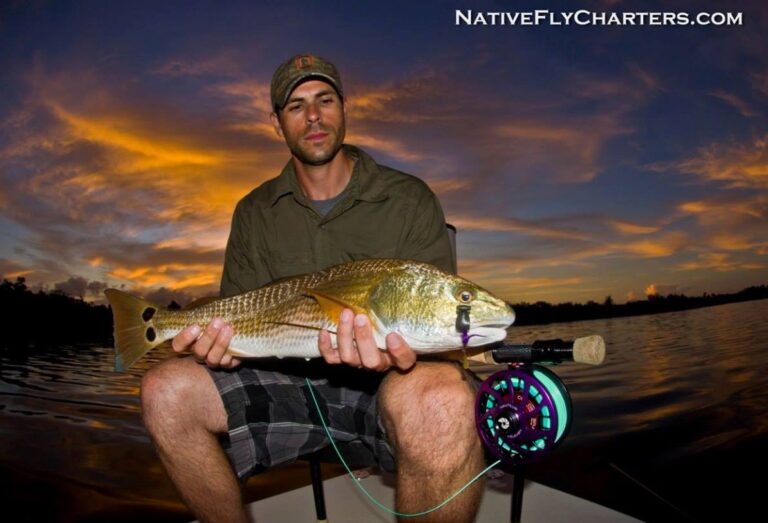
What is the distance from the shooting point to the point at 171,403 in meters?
2.88

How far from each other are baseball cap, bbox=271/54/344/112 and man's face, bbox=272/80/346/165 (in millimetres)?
43

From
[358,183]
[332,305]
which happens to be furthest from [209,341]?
[358,183]

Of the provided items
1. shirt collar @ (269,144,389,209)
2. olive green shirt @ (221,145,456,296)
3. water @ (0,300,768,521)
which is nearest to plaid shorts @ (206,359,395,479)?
olive green shirt @ (221,145,456,296)

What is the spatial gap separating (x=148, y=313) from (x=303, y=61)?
2014mm

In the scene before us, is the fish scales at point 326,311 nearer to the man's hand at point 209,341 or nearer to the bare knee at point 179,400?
the man's hand at point 209,341

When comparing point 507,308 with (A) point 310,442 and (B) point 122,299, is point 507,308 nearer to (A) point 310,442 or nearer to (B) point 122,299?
(A) point 310,442

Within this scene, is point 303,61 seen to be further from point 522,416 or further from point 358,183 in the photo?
point 522,416

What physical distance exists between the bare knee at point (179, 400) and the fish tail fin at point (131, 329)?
0.15 metres

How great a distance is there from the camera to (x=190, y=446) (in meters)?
2.88

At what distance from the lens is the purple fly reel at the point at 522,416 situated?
7.72 feet

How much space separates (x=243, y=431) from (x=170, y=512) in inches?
168

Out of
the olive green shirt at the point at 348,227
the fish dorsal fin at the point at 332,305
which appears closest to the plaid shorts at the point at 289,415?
the fish dorsal fin at the point at 332,305

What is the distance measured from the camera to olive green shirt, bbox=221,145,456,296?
3473 mm

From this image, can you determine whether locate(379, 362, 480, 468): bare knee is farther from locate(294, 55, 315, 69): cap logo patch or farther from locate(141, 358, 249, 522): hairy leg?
locate(294, 55, 315, 69): cap logo patch
